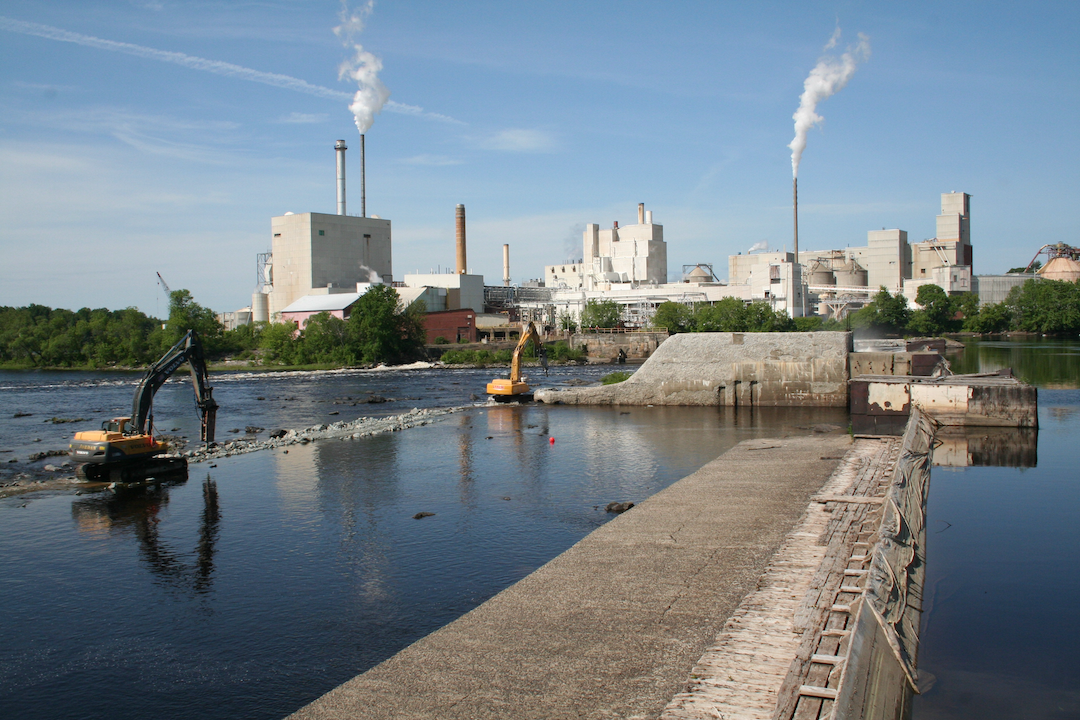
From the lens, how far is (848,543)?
10.2 m

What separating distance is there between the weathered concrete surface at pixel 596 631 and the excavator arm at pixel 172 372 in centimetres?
1418

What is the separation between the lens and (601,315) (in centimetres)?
10562

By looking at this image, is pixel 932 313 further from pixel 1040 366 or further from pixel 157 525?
A: pixel 157 525

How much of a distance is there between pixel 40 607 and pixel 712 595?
9552 millimetres

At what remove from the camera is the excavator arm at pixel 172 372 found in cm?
2059

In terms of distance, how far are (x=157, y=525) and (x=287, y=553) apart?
4.46 metres

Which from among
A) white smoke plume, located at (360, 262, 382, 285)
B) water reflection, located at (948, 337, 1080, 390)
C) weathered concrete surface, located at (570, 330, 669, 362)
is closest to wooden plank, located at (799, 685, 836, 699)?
water reflection, located at (948, 337, 1080, 390)

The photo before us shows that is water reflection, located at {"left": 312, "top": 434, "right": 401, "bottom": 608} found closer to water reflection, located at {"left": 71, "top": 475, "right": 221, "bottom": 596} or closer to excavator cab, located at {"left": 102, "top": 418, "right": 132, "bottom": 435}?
water reflection, located at {"left": 71, "top": 475, "right": 221, "bottom": 596}

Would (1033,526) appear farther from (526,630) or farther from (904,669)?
(526,630)

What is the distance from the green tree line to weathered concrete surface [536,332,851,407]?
4887 centimetres

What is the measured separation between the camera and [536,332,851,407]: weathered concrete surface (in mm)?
31156

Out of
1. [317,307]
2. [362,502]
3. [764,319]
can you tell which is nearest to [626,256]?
[764,319]

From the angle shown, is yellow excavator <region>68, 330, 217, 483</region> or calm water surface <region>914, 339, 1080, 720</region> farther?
yellow excavator <region>68, 330, 217, 483</region>

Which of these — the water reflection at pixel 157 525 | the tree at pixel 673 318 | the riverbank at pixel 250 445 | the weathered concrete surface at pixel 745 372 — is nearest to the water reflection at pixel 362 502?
the riverbank at pixel 250 445
